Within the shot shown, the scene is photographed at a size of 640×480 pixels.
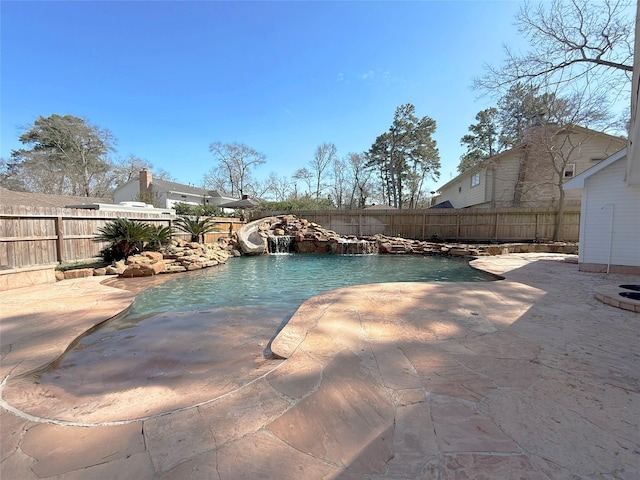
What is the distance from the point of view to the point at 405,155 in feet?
84.0

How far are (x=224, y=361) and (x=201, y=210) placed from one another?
45.0ft

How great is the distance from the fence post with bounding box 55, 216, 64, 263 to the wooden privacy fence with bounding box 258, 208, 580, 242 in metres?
11.2

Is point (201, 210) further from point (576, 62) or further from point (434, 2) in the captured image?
point (576, 62)

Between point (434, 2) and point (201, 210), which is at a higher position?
point (434, 2)

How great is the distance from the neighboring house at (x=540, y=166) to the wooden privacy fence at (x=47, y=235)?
18.8 meters

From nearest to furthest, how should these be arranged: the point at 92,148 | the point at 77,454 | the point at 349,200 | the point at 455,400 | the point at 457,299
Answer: the point at 77,454 → the point at 455,400 → the point at 457,299 → the point at 92,148 → the point at 349,200

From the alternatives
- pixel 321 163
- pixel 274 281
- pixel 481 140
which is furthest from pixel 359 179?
pixel 274 281

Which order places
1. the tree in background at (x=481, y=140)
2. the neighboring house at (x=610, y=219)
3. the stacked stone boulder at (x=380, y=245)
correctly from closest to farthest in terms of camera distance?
1. the neighboring house at (x=610, y=219)
2. the stacked stone boulder at (x=380, y=245)
3. the tree in background at (x=481, y=140)

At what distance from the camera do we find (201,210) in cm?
1463

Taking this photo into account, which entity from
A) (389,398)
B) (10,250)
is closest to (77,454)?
Answer: (389,398)

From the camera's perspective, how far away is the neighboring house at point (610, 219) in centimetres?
575

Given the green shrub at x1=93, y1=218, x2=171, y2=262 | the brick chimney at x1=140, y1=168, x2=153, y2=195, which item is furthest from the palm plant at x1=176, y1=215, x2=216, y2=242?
the brick chimney at x1=140, y1=168, x2=153, y2=195

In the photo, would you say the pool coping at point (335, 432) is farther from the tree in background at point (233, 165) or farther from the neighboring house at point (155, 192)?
the tree in background at point (233, 165)

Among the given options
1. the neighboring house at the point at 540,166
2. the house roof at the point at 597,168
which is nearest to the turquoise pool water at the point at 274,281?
the house roof at the point at 597,168
